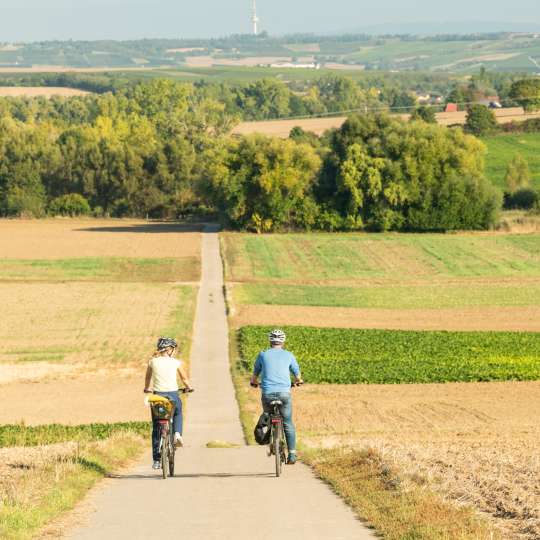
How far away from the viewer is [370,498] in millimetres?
13898

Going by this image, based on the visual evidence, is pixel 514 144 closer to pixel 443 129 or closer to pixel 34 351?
pixel 443 129

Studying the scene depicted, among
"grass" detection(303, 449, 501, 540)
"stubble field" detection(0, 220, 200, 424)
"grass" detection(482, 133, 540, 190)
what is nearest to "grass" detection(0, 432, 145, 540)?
"grass" detection(303, 449, 501, 540)

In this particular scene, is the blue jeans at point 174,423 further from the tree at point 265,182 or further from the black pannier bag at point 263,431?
the tree at point 265,182

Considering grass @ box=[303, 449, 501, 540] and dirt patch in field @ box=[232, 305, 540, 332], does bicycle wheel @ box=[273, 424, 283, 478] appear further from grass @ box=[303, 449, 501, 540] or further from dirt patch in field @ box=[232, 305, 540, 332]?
dirt patch in field @ box=[232, 305, 540, 332]

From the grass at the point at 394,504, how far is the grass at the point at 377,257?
152 ft

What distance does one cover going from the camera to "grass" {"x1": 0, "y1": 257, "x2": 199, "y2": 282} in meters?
64.4

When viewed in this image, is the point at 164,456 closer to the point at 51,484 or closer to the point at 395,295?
the point at 51,484

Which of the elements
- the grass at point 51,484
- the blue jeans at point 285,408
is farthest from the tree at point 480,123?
the blue jeans at point 285,408

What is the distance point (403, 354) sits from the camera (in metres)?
40.0

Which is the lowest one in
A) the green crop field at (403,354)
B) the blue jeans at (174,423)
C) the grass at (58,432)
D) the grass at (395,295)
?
the grass at (395,295)

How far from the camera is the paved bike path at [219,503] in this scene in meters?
12.0

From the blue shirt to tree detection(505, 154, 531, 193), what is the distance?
8571 cm

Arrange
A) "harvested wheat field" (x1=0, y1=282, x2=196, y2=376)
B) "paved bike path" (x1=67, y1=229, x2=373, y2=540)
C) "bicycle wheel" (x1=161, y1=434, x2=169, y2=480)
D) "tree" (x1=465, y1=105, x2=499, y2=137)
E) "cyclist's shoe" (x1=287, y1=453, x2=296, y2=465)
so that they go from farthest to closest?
"tree" (x1=465, y1=105, x2=499, y2=137)
"harvested wheat field" (x1=0, y1=282, x2=196, y2=376)
"cyclist's shoe" (x1=287, y1=453, x2=296, y2=465)
"bicycle wheel" (x1=161, y1=434, x2=169, y2=480)
"paved bike path" (x1=67, y1=229, x2=373, y2=540)

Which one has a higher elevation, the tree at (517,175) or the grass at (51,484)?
the grass at (51,484)
